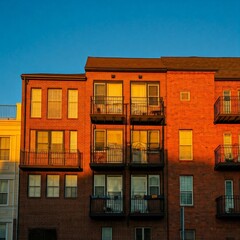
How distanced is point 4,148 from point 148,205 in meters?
11.1

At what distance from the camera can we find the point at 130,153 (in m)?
38.1

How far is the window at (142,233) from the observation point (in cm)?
3741

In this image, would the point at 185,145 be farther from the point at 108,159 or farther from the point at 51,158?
the point at 51,158

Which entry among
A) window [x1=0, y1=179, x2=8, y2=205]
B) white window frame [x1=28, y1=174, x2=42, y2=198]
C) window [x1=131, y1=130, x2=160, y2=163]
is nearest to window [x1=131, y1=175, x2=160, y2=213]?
window [x1=131, y1=130, x2=160, y2=163]

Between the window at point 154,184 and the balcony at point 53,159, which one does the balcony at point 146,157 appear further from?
the balcony at point 53,159

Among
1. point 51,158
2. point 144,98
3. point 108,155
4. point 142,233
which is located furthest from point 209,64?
point 51,158

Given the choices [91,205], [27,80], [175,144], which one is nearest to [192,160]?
[175,144]

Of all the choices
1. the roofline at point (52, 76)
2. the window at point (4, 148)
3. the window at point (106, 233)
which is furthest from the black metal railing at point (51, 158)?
the roofline at point (52, 76)

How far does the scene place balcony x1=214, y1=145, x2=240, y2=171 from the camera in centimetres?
3741

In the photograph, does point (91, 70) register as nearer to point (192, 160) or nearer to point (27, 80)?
point (27, 80)

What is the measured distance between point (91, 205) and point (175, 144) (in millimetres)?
7432

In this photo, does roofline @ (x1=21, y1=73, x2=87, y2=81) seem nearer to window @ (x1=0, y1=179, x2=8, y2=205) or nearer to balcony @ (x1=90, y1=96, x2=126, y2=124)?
balcony @ (x1=90, y1=96, x2=126, y2=124)

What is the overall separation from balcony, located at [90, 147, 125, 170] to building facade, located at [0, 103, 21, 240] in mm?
5535

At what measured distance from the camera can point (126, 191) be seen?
3781 centimetres
